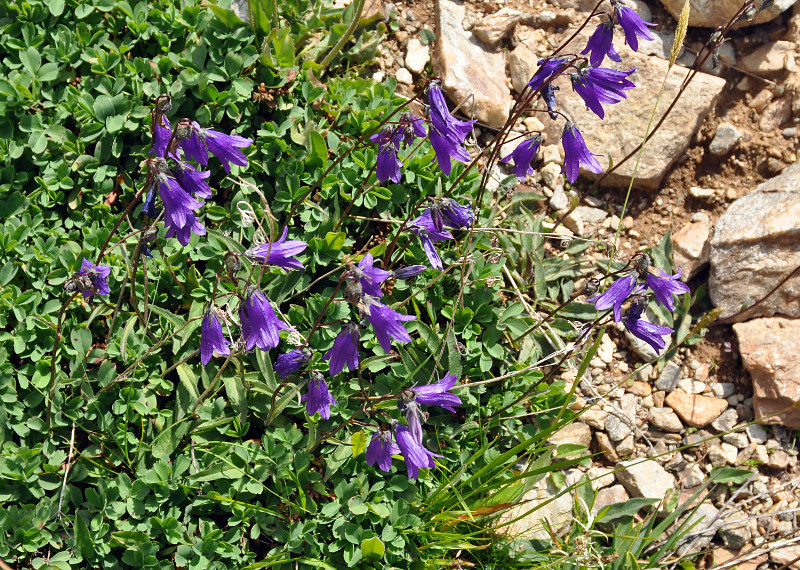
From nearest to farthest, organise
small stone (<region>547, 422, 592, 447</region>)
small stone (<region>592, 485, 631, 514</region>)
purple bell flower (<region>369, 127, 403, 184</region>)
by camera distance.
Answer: purple bell flower (<region>369, 127, 403, 184</region>), small stone (<region>592, 485, 631, 514</region>), small stone (<region>547, 422, 592, 447</region>)

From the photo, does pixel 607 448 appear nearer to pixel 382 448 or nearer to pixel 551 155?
pixel 382 448

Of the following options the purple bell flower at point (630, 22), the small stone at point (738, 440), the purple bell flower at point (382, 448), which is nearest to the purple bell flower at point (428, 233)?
the purple bell flower at point (382, 448)

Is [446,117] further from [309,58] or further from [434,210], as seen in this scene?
[309,58]

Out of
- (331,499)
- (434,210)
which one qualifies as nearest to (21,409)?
(331,499)

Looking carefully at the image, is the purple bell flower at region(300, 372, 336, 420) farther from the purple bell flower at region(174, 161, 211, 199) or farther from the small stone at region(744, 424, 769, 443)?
the small stone at region(744, 424, 769, 443)

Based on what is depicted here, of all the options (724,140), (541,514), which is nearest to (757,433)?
(541,514)

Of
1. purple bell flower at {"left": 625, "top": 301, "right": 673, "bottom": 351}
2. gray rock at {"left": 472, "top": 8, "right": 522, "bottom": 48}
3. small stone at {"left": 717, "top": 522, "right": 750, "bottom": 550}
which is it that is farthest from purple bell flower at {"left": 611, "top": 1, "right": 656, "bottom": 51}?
small stone at {"left": 717, "top": 522, "right": 750, "bottom": 550}

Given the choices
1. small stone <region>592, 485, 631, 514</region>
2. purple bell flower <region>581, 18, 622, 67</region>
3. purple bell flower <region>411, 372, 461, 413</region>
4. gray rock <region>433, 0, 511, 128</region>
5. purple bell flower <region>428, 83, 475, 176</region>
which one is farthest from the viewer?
gray rock <region>433, 0, 511, 128</region>
